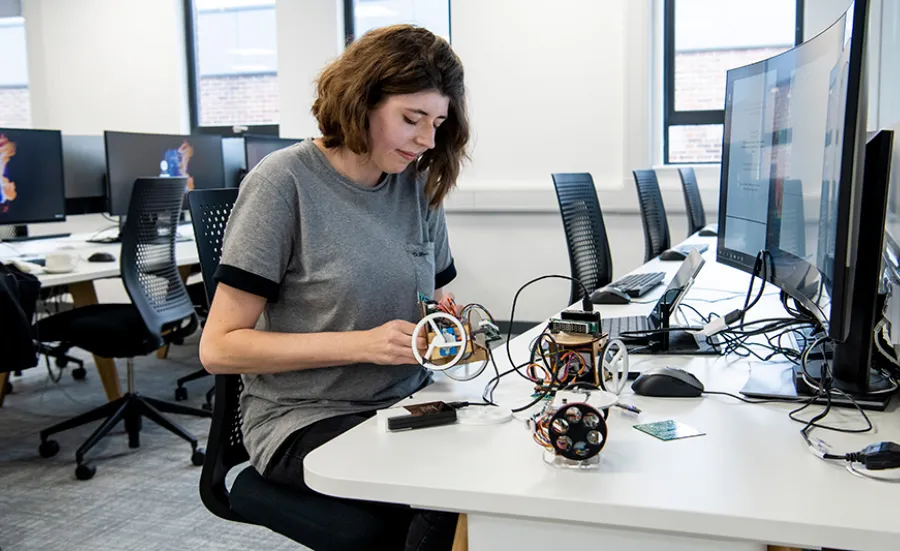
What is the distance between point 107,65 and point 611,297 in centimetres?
505

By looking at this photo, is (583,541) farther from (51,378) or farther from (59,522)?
(51,378)

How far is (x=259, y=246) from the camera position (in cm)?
124

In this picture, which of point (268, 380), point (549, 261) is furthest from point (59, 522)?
point (549, 261)

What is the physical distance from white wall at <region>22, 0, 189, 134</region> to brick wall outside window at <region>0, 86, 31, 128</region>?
22 centimetres

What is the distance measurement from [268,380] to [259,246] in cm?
22

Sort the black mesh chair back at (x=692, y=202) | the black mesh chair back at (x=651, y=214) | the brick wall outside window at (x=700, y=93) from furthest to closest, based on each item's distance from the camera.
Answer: the brick wall outside window at (x=700, y=93), the black mesh chair back at (x=692, y=202), the black mesh chair back at (x=651, y=214)

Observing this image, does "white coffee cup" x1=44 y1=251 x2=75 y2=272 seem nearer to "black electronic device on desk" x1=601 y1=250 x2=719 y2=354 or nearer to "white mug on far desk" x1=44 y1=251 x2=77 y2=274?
"white mug on far desk" x1=44 y1=251 x2=77 y2=274

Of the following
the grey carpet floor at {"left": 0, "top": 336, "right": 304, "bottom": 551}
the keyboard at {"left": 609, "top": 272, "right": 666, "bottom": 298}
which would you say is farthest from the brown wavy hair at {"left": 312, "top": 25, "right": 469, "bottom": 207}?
the grey carpet floor at {"left": 0, "top": 336, "right": 304, "bottom": 551}

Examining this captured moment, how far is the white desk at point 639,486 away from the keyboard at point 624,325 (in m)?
0.53

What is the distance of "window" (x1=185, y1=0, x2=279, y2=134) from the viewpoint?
5.76 meters

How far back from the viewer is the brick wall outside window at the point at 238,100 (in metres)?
5.80

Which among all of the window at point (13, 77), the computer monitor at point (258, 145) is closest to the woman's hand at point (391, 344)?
the computer monitor at point (258, 145)

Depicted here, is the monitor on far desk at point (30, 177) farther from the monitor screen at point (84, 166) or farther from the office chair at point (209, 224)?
the office chair at point (209, 224)

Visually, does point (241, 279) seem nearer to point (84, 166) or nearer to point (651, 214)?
A: point (651, 214)
